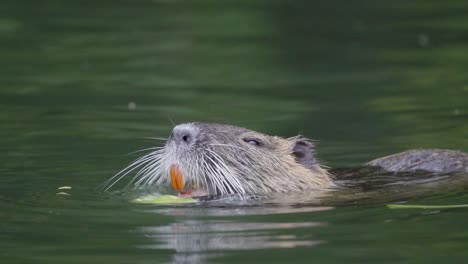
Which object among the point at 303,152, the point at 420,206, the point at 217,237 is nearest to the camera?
the point at 217,237

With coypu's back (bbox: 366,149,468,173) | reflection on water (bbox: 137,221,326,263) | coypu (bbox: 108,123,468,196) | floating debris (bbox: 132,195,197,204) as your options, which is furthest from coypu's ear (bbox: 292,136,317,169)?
reflection on water (bbox: 137,221,326,263)

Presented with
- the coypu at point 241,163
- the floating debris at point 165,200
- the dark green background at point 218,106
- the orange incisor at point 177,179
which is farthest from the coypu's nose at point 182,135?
the dark green background at point 218,106

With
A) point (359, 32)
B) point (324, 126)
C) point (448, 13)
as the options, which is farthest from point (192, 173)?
point (448, 13)

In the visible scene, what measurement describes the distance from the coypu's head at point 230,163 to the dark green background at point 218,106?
12.6 inches

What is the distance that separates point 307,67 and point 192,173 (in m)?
5.91

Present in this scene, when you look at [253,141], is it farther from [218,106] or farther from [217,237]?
[218,106]

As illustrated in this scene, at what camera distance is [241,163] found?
7949 millimetres

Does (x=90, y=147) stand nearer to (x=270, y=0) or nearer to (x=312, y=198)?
(x=312, y=198)

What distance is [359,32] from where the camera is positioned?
15.3 meters

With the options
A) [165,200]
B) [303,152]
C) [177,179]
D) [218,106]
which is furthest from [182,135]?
[218,106]

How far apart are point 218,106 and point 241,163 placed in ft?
11.0

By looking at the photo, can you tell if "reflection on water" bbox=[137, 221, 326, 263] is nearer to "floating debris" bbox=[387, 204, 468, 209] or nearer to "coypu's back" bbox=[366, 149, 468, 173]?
"floating debris" bbox=[387, 204, 468, 209]

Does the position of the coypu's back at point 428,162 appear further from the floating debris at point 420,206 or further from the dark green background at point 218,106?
the floating debris at point 420,206

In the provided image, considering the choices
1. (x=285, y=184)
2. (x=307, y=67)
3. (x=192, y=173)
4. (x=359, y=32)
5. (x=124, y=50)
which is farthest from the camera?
(x=359, y=32)
